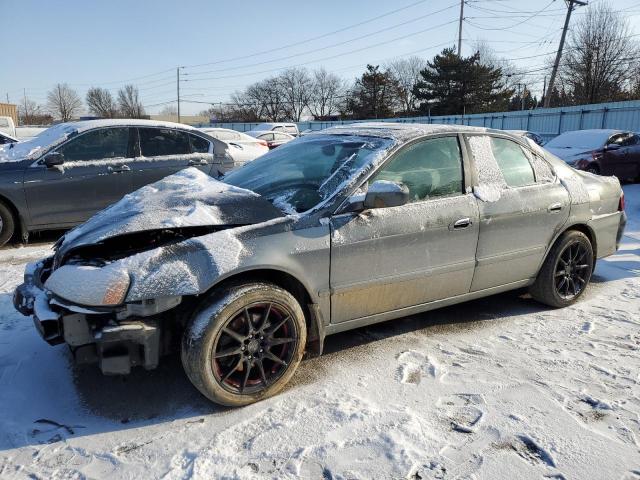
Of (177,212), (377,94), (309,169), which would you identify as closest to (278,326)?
(177,212)

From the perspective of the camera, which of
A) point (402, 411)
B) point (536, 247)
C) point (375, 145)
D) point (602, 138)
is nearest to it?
point (402, 411)

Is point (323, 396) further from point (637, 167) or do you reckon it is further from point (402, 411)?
point (637, 167)

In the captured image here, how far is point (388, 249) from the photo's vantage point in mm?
3350

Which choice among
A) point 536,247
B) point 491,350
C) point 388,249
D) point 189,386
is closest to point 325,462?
point 189,386

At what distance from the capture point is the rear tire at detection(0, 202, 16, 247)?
618cm

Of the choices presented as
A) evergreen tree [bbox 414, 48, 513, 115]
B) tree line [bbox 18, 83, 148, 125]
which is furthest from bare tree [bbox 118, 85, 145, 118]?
evergreen tree [bbox 414, 48, 513, 115]

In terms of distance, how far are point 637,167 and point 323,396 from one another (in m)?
13.5

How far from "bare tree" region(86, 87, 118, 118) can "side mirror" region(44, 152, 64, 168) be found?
274ft

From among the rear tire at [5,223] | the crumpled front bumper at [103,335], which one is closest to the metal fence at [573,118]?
the rear tire at [5,223]

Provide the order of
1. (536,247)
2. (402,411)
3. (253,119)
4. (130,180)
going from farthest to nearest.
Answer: (253,119) < (130,180) < (536,247) < (402,411)

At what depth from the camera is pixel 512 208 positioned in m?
3.96

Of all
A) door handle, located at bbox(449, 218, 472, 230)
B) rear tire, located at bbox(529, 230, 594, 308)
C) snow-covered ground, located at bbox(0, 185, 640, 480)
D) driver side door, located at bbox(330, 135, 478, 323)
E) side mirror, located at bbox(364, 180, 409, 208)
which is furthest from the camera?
rear tire, located at bbox(529, 230, 594, 308)

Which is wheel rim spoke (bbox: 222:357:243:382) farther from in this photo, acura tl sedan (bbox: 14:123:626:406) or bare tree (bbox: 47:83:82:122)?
bare tree (bbox: 47:83:82:122)

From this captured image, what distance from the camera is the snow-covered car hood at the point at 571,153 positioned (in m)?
12.6
